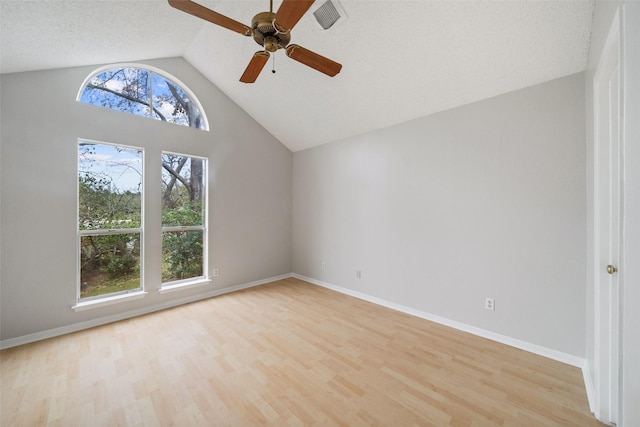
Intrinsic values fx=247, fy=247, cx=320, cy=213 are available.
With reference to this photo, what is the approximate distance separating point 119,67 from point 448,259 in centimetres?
463

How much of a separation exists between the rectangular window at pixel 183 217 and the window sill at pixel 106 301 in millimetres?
349

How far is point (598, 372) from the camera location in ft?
5.19

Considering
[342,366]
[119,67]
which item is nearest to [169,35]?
[119,67]

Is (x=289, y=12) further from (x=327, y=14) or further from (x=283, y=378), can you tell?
(x=283, y=378)

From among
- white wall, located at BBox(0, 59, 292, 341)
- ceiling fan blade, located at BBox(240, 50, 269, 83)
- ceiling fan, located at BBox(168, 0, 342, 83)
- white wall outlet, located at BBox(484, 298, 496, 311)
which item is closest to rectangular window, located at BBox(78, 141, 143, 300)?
white wall, located at BBox(0, 59, 292, 341)

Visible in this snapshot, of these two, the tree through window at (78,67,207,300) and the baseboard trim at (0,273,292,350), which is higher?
the tree through window at (78,67,207,300)

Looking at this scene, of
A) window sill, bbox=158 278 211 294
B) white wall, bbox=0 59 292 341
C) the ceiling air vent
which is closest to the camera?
the ceiling air vent

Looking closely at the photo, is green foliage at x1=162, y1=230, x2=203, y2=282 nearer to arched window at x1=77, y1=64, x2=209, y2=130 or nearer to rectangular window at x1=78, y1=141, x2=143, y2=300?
rectangular window at x1=78, y1=141, x2=143, y2=300

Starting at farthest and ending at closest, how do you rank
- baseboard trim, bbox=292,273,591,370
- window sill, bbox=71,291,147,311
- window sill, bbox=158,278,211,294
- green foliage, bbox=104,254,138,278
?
window sill, bbox=158,278,211,294, green foliage, bbox=104,254,138,278, window sill, bbox=71,291,147,311, baseboard trim, bbox=292,273,591,370

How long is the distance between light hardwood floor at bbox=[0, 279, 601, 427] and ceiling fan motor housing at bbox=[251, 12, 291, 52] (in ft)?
8.14

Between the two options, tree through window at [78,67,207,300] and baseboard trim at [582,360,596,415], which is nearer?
baseboard trim at [582,360,596,415]

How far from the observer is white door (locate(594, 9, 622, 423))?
1.46 meters

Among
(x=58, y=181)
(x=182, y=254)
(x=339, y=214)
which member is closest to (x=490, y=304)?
(x=339, y=214)

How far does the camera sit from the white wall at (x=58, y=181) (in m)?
2.41
